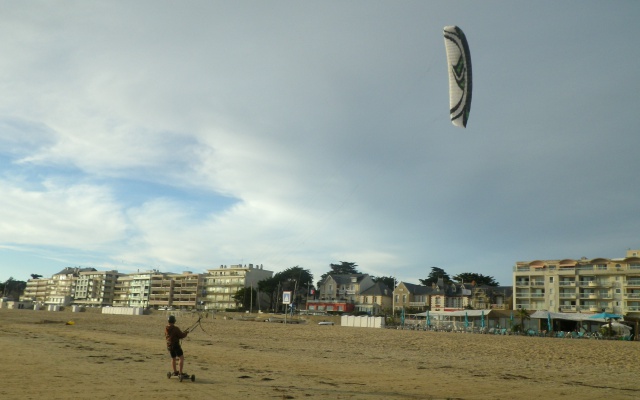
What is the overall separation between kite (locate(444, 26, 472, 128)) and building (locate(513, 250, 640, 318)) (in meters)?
64.2

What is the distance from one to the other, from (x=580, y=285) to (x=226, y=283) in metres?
83.1

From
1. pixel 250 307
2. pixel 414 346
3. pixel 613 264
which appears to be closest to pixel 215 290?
pixel 250 307

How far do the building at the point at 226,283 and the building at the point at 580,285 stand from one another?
67.1 metres

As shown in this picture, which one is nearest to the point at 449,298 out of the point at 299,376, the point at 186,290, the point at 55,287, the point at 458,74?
the point at 458,74

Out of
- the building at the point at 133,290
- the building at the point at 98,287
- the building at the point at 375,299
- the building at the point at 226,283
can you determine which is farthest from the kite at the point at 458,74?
the building at the point at 98,287

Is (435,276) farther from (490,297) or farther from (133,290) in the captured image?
(133,290)

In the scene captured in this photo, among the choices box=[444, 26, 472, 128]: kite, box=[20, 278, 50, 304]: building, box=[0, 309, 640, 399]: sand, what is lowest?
box=[20, 278, 50, 304]: building

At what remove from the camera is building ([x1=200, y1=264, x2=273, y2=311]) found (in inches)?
5024

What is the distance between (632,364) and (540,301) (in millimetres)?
60980

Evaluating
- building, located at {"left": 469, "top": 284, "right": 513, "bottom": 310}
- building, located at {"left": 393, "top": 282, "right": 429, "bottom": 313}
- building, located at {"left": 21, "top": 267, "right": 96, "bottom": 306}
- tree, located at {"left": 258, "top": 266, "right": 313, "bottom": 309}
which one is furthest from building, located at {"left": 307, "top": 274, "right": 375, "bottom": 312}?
building, located at {"left": 21, "top": 267, "right": 96, "bottom": 306}

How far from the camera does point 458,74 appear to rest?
20906 mm

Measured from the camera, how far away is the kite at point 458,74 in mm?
20594

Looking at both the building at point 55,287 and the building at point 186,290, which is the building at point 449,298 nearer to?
the building at point 186,290

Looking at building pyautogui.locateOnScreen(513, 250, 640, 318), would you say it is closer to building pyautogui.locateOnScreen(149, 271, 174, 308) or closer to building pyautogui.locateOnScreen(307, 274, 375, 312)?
building pyautogui.locateOnScreen(307, 274, 375, 312)
